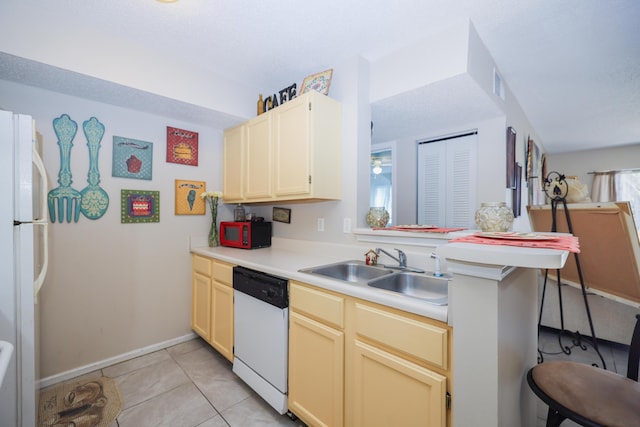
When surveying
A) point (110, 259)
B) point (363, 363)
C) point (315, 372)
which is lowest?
point (315, 372)

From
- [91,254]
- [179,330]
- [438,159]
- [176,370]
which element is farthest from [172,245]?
[438,159]

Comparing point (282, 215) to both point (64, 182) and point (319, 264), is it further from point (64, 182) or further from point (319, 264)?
point (64, 182)

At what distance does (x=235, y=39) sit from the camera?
2.00 m

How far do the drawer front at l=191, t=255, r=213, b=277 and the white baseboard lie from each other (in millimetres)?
674

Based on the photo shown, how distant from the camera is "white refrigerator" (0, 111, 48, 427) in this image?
47.7 inches

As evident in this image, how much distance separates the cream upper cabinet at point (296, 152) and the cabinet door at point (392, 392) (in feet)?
3.88

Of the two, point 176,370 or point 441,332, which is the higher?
point 441,332

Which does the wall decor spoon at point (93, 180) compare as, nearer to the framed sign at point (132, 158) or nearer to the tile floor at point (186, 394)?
the framed sign at point (132, 158)

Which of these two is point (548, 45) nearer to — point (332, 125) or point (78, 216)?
point (332, 125)

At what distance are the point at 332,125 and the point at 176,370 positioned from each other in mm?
2288

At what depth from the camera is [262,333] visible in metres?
1.78

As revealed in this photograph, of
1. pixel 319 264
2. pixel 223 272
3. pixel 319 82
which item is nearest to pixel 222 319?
pixel 223 272

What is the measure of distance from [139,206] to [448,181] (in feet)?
10.2

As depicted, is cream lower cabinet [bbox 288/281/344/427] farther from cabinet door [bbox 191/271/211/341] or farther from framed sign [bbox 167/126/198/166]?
framed sign [bbox 167/126/198/166]
